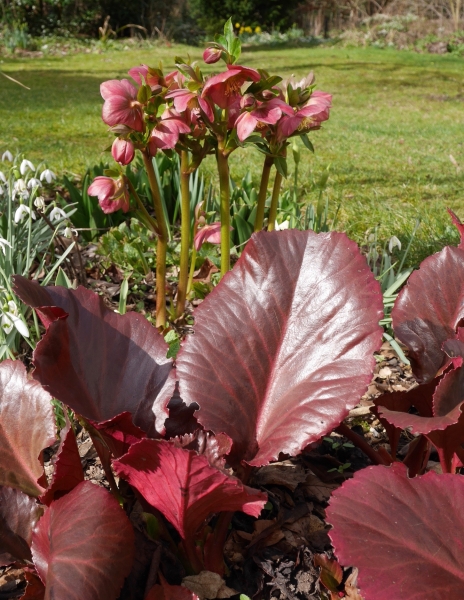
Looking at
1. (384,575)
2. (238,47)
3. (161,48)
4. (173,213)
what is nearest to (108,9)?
(161,48)

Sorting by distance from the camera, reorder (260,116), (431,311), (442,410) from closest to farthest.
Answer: (442,410), (431,311), (260,116)

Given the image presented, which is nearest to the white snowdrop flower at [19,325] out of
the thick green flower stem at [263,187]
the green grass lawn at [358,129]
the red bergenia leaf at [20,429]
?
the red bergenia leaf at [20,429]

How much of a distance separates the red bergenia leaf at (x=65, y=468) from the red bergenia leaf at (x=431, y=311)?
25.7 inches

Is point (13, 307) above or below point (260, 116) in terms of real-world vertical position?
below

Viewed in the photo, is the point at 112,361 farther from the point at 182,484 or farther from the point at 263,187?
the point at 263,187

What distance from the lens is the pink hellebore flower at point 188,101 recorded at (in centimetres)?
150

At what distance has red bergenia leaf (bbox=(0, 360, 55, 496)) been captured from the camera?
113 centimetres

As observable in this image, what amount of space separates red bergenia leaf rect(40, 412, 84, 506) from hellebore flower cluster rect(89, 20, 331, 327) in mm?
799

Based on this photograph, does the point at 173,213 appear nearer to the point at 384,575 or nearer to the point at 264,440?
the point at 264,440

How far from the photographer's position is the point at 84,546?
2.97 feet

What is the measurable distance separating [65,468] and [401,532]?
22.2 inches

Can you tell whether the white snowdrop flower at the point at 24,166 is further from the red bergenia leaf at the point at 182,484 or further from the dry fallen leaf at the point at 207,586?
the dry fallen leaf at the point at 207,586

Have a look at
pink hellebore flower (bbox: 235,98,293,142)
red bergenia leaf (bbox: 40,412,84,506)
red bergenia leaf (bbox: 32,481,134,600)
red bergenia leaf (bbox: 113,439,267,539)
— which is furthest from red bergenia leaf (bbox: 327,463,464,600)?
pink hellebore flower (bbox: 235,98,293,142)

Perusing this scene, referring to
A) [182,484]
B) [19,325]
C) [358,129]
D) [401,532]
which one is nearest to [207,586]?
[182,484]
